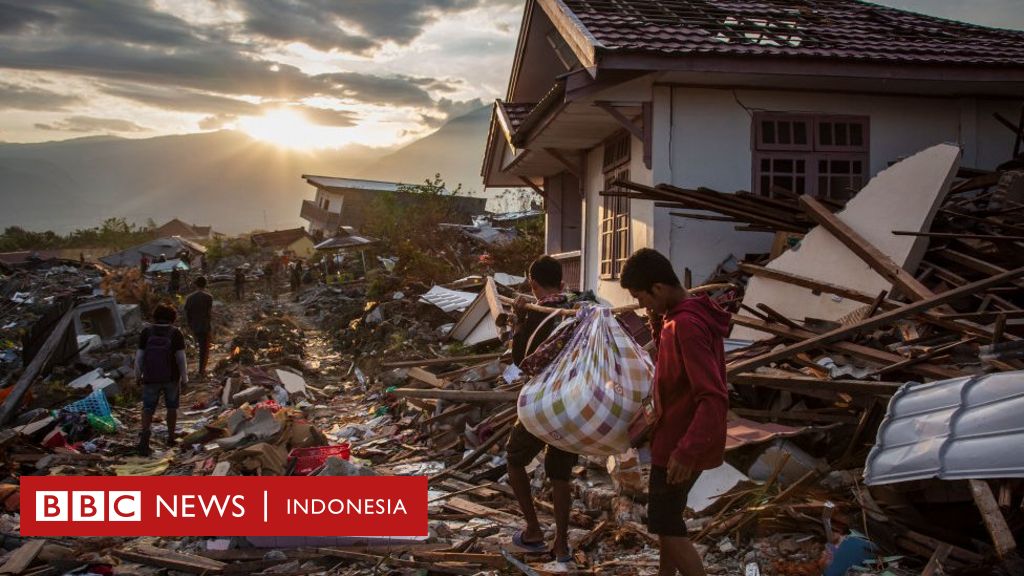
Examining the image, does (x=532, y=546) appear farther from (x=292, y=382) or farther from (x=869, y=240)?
(x=292, y=382)

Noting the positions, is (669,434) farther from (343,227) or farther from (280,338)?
(343,227)

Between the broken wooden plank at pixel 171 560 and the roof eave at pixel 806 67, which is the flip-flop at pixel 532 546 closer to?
the broken wooden plank at pixel 171 560

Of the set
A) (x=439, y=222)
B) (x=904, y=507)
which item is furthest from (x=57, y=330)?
(x=439, y=222)

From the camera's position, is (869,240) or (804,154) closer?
(869,240)

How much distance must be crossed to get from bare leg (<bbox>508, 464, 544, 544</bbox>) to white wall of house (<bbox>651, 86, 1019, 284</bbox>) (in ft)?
16.5

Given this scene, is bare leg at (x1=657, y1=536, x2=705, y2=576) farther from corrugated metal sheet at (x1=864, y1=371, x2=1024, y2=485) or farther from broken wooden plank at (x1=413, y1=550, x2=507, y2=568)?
broken wooden plank at (x1=413, y1=550, x2=507, y2=568)

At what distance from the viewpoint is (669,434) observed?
10.8 feet

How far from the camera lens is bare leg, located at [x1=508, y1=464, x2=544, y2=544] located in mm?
4449

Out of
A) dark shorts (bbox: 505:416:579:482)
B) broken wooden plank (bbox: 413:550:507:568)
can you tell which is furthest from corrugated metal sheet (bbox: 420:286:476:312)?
dark shorts (bbox: 505:416:579:482)

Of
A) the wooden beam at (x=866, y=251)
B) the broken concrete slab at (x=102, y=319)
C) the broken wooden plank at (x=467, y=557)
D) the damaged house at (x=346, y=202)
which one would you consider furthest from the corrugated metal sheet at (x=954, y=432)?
the damaged house at (x=346, y=202)

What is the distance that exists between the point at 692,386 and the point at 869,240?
186 inches

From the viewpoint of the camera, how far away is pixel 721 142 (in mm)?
9023

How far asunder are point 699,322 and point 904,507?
6.17 feet

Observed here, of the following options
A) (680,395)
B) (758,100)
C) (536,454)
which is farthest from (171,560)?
(758,100)
